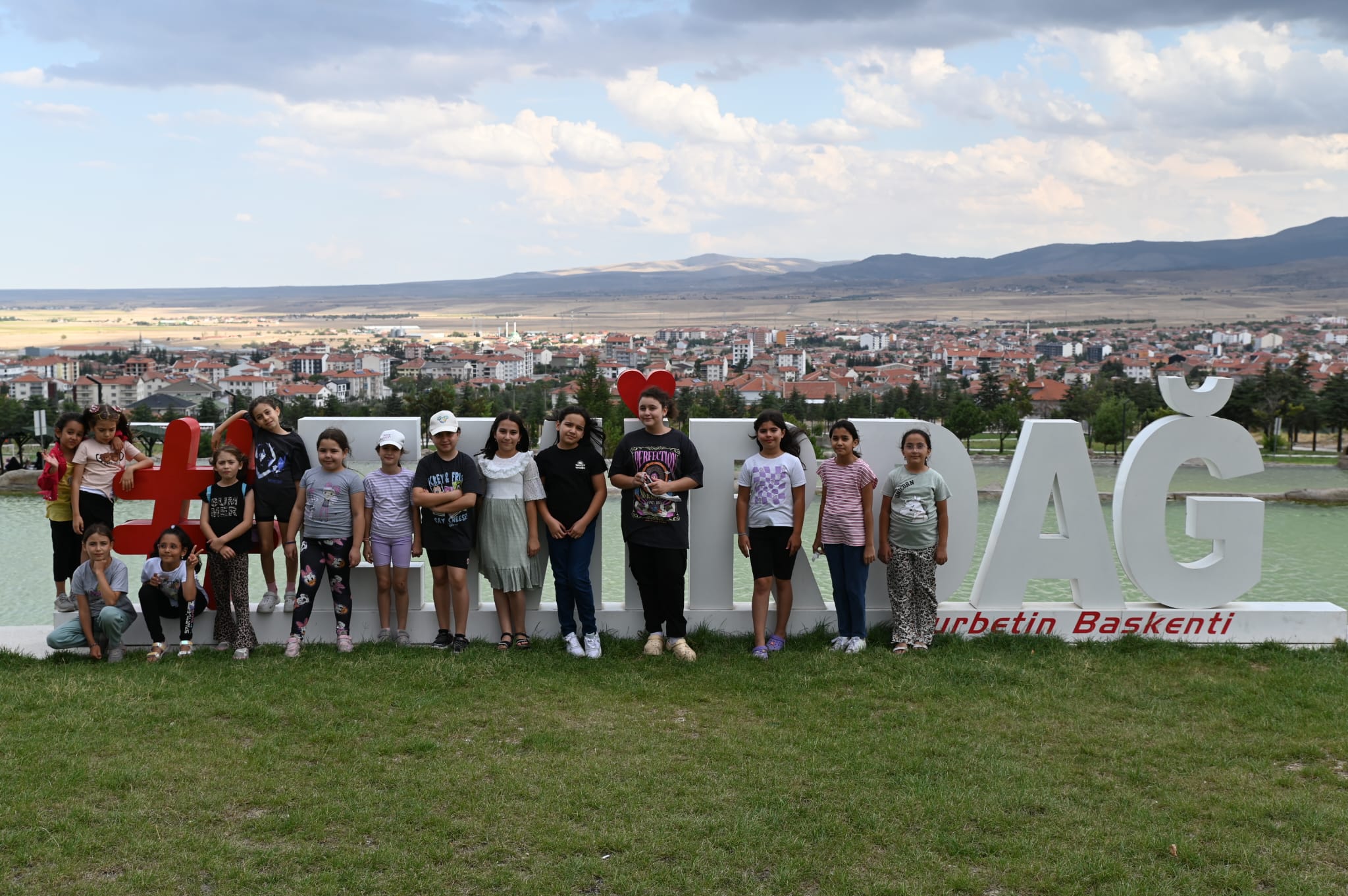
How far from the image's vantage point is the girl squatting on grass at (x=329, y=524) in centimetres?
656

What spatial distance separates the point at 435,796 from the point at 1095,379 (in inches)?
4106

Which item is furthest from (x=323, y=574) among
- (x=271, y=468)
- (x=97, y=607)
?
(x=97, y=607)

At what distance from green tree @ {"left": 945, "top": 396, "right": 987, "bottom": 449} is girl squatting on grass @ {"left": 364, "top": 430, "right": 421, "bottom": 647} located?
218ft

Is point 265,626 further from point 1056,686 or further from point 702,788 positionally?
point 1056,686

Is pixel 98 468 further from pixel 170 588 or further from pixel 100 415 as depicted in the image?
pixel 170 588

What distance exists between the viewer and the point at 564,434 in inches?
259

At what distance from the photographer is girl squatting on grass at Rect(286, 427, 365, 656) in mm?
6562

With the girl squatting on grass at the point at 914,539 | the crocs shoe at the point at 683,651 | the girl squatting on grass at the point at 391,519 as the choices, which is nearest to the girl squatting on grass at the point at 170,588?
the girl squatting on grass at the point at 391,519

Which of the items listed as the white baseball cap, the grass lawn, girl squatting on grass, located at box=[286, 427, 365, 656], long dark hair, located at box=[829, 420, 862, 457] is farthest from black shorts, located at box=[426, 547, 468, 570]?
long dark hair, located at box=[829, 420, 862, 457]

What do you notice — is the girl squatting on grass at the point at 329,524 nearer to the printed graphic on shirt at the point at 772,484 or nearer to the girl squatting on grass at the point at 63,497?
the girl squatting on grass at the point at 63,497

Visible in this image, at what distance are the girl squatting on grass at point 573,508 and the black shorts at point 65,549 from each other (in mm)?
3197

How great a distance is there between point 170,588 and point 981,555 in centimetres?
2065

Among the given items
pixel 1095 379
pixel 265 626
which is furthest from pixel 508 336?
pixel 265 626

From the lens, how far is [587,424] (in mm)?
6672
